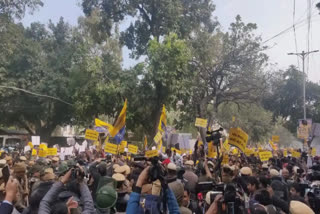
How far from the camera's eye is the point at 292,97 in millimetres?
33500

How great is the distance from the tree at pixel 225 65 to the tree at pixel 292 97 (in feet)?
18.7

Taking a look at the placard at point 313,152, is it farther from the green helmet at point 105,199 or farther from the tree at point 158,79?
the green helmet at point 105,199

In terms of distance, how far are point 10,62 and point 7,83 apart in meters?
Result: 2.23

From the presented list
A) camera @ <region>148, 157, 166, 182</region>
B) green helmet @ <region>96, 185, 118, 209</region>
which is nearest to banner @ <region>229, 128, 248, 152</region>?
green helmet @ <region>96, 185, 118, 209</region>

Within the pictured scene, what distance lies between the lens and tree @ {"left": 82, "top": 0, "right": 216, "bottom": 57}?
25.2 metres

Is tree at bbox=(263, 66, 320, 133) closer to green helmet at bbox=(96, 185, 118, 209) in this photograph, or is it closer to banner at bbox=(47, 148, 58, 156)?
banner at bbox=(47, 148, 58, 156)

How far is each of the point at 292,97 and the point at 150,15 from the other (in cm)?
1525

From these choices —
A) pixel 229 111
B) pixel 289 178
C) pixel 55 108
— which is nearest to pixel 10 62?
pixel 55 108

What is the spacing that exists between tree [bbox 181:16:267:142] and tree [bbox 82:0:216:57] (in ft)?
4.39

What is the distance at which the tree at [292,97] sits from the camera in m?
33.2

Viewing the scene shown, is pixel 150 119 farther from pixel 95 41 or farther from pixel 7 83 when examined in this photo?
pixel 7 83

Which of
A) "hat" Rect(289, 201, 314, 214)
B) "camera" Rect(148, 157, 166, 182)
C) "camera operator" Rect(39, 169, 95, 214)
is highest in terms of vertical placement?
"camera" Rect(148, 157, 166, 182)

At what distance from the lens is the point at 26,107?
115 feet

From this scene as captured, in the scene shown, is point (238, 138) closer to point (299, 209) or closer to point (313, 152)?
point (299, 209)
